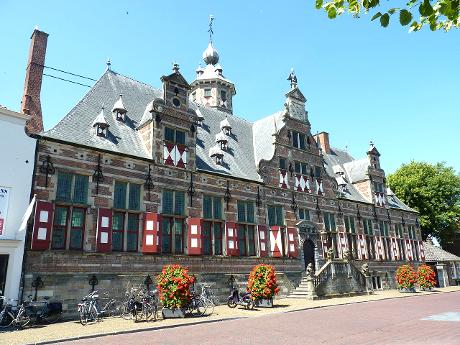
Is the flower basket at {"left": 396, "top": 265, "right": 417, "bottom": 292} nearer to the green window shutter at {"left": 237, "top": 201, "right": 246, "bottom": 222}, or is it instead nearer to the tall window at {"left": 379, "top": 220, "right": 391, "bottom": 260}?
the tall window at {"left": 379, "top": 220, "right": 391, "bottom": 260}

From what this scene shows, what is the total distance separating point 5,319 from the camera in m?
10.9

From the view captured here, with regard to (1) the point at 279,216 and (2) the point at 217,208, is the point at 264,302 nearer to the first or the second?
(2) the point at 217,208

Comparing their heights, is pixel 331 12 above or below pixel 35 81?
below

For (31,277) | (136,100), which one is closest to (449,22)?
(31,277)

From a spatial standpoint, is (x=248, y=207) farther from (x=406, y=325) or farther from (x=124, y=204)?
(x=406, y=325)

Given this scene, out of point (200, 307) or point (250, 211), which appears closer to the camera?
point (200, 307)

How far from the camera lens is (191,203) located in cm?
1714

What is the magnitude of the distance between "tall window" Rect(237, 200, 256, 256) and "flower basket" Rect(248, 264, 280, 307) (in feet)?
11.0

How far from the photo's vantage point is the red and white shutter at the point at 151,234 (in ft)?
49.2

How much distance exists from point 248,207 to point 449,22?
49.9ft

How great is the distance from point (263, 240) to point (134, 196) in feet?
24.7

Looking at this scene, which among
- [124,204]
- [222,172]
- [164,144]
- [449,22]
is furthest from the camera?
[222,172]

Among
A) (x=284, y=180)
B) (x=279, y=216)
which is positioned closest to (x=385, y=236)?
(x=284, y=180)

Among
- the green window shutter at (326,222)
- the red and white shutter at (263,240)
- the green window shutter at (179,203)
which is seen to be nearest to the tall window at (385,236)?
the green window shutter at (326,222)
